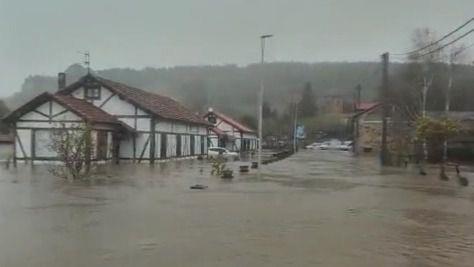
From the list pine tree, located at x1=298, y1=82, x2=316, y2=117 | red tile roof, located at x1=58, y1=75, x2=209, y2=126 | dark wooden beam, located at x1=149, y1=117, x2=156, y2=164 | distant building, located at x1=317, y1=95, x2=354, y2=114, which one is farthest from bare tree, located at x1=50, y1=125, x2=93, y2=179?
pine tree, located at x1=298, y1=82, x2=316, y2=117

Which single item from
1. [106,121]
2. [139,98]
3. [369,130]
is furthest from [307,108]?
[106,121]

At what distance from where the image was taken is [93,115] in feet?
135

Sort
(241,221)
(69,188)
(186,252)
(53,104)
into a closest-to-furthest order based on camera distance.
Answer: (186,252), (241,221), (69,188), (53,104)

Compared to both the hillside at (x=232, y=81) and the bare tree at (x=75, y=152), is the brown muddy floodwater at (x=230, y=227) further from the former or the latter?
the hillside at (x=232, y=81)

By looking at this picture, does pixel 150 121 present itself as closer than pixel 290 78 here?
Yes

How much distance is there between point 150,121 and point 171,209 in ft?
98.8

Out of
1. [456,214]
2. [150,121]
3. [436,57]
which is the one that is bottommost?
[456,214]

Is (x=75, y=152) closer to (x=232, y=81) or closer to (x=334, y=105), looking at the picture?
(x=232, y=81)

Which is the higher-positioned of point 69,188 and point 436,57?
point 436,57

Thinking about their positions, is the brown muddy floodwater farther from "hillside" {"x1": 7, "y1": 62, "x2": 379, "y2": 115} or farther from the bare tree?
"hillside" {"x1": 7, "y1": 62, "x2": 379, "y2": 115}

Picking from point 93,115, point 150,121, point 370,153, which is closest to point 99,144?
point 93,115

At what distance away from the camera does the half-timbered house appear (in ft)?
133

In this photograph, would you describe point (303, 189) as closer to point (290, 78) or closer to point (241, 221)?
point (241, 221)

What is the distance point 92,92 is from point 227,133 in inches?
1749
